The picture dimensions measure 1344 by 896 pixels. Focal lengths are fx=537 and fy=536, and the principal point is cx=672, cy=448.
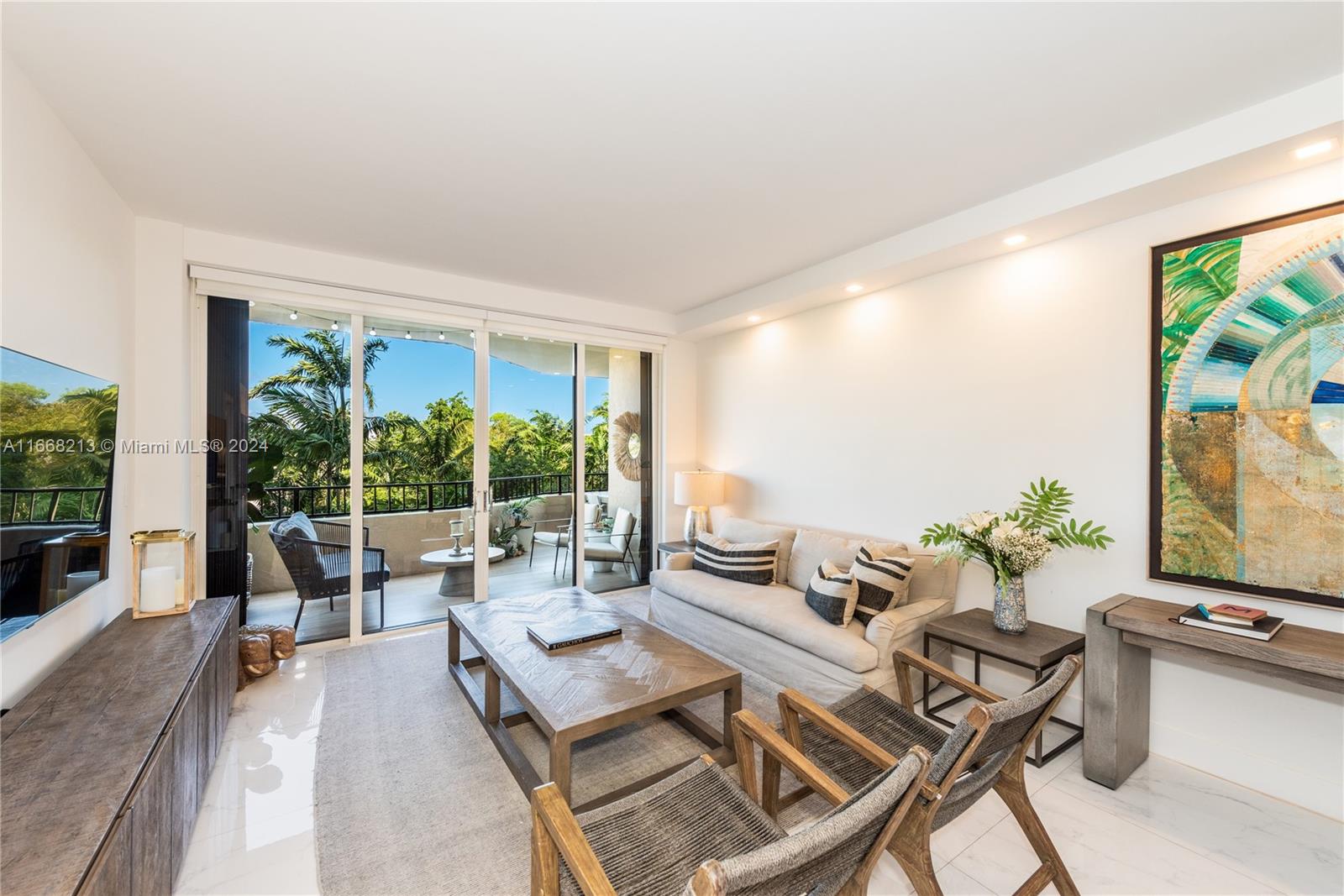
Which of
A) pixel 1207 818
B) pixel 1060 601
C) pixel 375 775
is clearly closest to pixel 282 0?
pixel 375 775

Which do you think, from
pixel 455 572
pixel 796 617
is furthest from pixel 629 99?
pixel 455 572

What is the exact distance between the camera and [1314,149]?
2.08 metres

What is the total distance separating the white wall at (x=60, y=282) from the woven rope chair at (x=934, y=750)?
269cm

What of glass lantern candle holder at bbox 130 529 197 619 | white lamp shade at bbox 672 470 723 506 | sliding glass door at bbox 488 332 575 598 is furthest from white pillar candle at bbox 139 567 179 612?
white lamp shade at bbox 672 470 723 506

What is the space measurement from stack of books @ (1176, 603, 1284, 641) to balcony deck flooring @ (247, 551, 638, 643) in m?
4.18

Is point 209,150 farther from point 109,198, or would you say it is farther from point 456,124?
point 456,124

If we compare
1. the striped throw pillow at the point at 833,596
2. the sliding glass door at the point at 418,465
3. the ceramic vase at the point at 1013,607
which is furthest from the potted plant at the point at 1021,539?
the sliding glass door at the point at 418,465

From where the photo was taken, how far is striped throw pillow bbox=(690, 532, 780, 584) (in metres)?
3.85

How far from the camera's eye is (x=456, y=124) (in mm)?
2215

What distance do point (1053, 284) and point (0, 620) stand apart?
179 inches

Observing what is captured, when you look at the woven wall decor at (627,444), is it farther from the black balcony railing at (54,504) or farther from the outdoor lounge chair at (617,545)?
the black balcony railing at (54,504)

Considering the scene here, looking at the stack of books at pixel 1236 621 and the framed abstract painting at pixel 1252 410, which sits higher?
the framed abstract painting at pixel 1252 410

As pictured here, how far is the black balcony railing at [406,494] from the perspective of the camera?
3701mm

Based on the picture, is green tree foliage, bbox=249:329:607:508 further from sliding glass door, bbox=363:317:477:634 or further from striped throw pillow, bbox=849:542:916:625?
striped throw pillow, bbox=849:542:916:625
